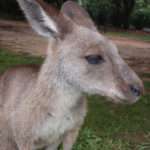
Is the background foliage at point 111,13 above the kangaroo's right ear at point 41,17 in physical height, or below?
below

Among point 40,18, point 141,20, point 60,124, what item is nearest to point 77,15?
point 40,18

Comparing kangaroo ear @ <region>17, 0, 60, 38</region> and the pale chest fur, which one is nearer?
kangaroo ear @ <region>17, 0, 60, 38</region>

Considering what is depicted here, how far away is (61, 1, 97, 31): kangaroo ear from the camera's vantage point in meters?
3.62

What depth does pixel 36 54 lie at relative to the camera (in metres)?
11.9

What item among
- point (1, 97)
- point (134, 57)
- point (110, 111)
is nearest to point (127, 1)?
point (134, 57)

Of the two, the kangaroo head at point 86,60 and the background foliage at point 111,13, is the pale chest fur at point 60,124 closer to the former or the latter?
the kangaroo head at point 86,60

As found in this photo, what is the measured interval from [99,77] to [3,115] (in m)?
0.89

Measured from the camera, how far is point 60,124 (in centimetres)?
338

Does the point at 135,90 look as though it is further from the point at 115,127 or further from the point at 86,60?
the point at 115,127

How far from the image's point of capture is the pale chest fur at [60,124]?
3.37m

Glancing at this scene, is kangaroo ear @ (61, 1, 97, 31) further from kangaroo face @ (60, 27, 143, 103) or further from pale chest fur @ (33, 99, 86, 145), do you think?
pale chest fur @ (33, 99, 86, 145)

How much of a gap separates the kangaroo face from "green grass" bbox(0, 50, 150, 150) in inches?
70.3

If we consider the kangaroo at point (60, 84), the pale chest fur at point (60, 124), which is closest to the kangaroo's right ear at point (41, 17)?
the kangaroo at point (60, 84)

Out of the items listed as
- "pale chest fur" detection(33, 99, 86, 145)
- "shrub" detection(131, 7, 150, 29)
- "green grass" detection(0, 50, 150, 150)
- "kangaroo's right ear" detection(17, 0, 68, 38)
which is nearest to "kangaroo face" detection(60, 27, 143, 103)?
"kangaroo's right ear" detection(17, 0, 68, 38)
